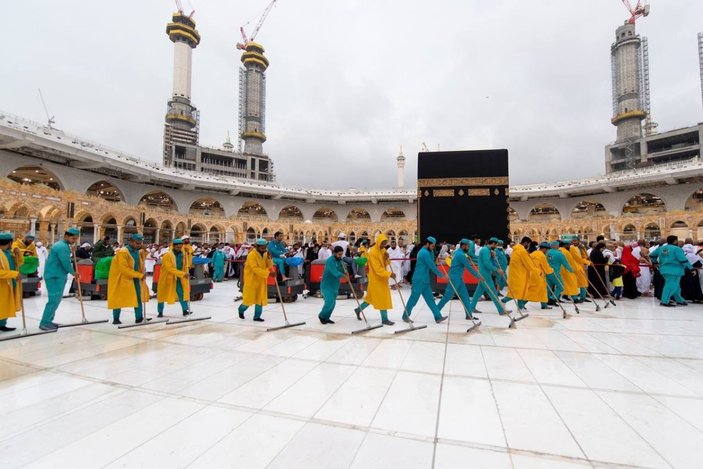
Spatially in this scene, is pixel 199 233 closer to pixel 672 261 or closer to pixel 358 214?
pixel 358 214

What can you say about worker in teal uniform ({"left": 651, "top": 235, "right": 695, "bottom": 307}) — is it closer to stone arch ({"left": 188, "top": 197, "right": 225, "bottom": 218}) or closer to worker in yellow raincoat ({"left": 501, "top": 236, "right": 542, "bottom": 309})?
worker in yellow raincoat ({"left": 501, "top": 236, "right": 542, "bottom": 309})

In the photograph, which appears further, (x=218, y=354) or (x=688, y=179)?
(x=688, y=179)

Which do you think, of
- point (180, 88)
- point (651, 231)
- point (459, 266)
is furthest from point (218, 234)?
point (651, 231)

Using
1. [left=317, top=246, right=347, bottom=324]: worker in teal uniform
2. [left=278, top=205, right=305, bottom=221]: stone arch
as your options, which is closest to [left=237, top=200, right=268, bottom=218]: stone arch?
[left=278, top=205, right=305, bottom=221]: stone arch

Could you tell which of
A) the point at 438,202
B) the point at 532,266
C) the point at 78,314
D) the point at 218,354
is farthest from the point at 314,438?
the point at 438,202

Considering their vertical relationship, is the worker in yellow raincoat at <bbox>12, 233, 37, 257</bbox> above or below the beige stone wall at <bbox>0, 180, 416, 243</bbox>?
below

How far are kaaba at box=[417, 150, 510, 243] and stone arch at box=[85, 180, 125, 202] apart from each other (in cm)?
2481

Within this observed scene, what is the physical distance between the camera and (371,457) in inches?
64.1

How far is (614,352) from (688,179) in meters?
32.1

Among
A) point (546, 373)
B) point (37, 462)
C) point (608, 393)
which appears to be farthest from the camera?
point (546, 373)

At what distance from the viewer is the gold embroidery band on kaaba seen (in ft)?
34.0

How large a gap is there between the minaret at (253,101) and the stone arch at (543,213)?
42.9 m

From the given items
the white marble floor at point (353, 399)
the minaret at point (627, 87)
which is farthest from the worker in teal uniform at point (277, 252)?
the minaret at point (627, 87)

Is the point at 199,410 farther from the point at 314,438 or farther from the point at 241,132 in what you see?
the point at 241,132
